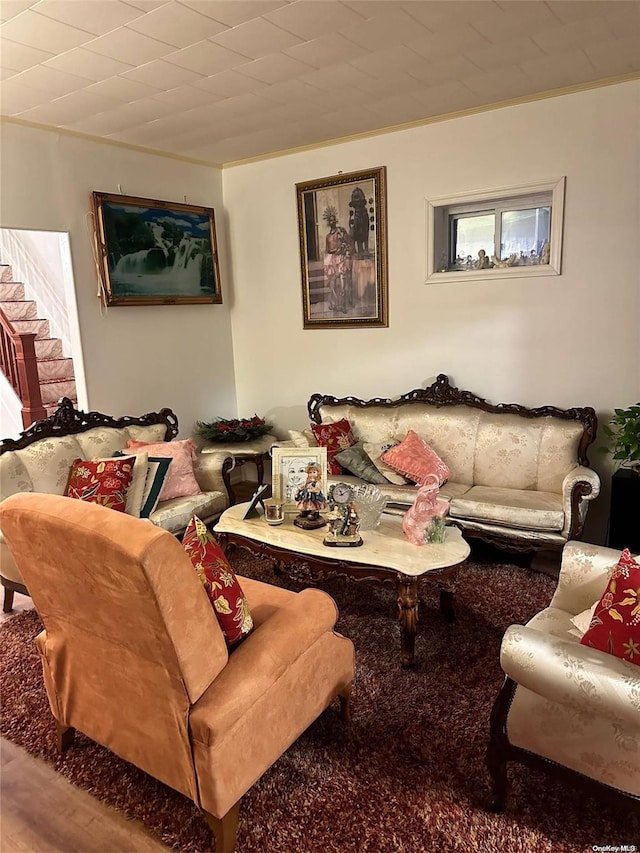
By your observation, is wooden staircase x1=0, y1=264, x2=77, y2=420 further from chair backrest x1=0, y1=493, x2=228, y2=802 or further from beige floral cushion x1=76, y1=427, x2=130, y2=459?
chair backrest x1=0, y1=493, x2=228, y2=802

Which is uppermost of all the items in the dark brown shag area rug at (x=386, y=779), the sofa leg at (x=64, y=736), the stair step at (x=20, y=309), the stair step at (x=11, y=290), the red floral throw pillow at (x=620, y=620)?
the stair step at (x=11, y=290)

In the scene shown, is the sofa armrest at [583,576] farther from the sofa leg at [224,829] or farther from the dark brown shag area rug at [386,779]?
the sofa leg at [224,829]

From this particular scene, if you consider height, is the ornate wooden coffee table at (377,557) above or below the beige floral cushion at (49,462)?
below

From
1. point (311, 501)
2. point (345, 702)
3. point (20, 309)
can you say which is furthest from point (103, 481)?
point (20, 309)

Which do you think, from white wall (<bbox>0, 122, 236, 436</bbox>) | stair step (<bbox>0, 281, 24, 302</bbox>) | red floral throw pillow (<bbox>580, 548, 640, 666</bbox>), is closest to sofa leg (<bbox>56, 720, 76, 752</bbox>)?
red floral throw pillow (<bbox>580, 548, 640, 666</bbox>)

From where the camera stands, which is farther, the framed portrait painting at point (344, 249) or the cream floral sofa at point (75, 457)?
the framed portrait painting at point (344, 249)

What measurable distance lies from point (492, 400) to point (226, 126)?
8.34 ft

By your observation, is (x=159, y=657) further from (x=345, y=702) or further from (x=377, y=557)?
(x=377, y=557)

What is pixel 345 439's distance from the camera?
421cm

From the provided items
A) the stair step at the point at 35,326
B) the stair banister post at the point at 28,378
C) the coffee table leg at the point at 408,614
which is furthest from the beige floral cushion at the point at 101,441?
the stair step at the point at 35,326

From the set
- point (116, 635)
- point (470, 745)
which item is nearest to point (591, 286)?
point (470, 745)

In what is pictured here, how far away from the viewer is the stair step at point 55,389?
5.32 m

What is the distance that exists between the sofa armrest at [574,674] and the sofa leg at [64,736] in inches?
62.4

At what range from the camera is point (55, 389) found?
5387 millimetres
